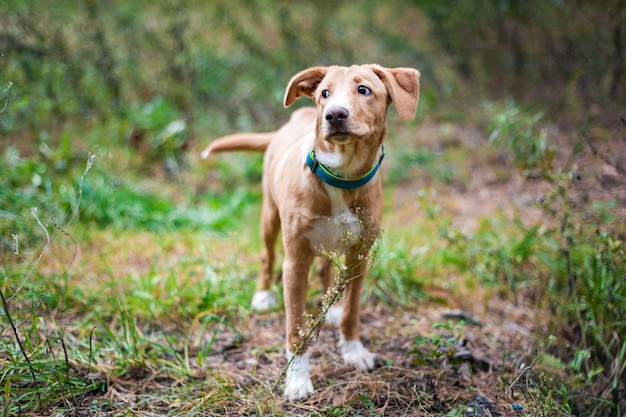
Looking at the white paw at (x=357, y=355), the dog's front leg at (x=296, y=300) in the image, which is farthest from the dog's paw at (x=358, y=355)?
the dog's front leg at (x=296, y=300)

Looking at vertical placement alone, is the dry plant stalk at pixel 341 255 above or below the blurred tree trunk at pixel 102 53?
below

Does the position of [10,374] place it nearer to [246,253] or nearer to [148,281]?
[148,281]

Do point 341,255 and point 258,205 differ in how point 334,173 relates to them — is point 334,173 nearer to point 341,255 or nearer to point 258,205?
point 341,255

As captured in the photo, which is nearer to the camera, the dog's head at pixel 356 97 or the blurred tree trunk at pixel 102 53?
the dog's head at pixel 356 97

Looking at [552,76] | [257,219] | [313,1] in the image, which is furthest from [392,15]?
[257,219]

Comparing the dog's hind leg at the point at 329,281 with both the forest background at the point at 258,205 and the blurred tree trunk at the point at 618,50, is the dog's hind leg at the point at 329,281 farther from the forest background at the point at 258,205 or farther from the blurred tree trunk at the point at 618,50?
the blurred tree trunk at the point at 618,50

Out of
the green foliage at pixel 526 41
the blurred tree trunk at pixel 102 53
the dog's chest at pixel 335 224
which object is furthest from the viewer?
the green foliage at pixel 526 41

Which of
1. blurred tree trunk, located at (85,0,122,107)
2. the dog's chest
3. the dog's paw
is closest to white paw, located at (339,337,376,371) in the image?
the dog's paw

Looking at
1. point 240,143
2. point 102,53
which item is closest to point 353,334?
point 240,143

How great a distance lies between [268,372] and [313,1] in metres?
5.78

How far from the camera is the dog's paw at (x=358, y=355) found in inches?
101

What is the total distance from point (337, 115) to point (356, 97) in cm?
20

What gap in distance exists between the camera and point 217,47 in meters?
6.77

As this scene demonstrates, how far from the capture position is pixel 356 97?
7.05 feet
